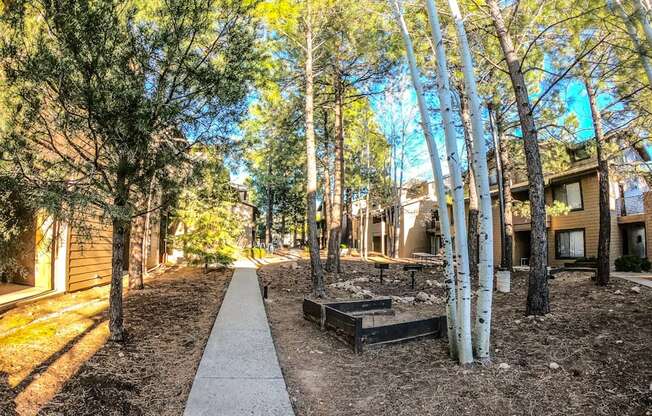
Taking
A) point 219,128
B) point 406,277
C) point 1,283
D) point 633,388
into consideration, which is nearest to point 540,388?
point 633,388

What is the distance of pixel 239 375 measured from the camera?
428cm

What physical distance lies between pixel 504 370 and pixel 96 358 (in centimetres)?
473

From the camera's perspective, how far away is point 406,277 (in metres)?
13.5

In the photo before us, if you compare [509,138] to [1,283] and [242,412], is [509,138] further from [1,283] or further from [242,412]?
[1,283]

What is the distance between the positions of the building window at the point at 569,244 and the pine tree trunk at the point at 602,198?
954 cm

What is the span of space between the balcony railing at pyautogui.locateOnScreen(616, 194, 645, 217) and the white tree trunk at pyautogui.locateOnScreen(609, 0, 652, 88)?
13252 mm

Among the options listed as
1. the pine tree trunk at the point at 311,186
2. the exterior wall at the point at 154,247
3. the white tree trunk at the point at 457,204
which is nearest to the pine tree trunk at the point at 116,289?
the white tree trunk at the point at 457,204

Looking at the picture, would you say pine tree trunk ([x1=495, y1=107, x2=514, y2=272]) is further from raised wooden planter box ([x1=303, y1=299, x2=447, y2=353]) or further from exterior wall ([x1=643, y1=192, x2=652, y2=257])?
raised wooden planter box ([x1=303, y1=299, x2=447, y2=353])

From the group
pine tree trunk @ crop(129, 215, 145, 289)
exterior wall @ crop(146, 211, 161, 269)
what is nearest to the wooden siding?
pine tree trunk @ crop(129, 215, 145, 289)

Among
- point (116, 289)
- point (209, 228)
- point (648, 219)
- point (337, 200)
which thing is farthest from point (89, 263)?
point (648, 219)

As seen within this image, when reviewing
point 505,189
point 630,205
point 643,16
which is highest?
point 643,16

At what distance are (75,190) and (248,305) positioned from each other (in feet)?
15.7

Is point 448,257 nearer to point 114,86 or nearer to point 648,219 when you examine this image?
point 114,86

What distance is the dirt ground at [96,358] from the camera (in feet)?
11.5
